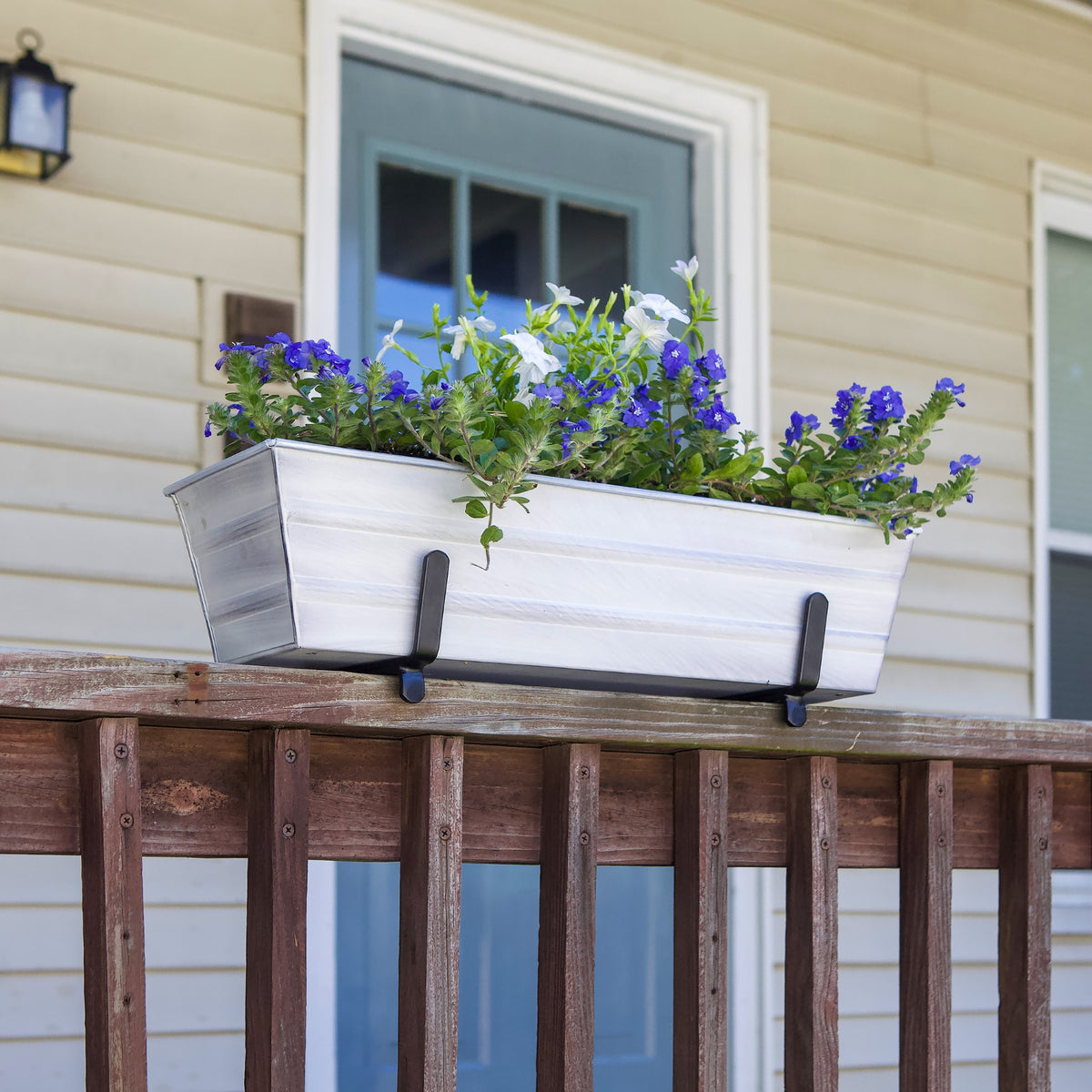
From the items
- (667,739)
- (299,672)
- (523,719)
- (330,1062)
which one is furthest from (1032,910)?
(330,1062)

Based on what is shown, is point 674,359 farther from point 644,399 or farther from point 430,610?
point 430,610

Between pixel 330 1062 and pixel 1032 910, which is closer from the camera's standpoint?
pixel 1032 910

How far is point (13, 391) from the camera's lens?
2.12m

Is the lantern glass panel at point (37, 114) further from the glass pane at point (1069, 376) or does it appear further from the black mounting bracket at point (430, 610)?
the glass pane at point (1069, 376)

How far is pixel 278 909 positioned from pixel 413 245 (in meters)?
1.72

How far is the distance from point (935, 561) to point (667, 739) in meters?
1.90

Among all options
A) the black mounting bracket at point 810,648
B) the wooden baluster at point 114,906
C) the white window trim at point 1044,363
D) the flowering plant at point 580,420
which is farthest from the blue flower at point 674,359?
the white window trim at point 1044,363

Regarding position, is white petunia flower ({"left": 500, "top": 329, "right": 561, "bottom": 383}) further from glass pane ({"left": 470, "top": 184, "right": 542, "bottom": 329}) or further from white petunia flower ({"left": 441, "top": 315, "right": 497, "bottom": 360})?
glass pane ({"left": 470, "top": 184, "right": 542, "bottom": 329})

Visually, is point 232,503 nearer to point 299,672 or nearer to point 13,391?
point 299,672

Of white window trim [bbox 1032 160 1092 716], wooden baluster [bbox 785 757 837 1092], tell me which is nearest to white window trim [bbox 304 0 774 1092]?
white window trim [bbox 1032 160 1092 716]

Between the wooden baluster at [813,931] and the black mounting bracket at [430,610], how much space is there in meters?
0.47

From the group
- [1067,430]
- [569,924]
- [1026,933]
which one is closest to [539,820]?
[569,924]

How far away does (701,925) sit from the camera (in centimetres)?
127

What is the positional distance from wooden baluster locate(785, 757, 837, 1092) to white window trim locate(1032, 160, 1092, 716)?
1920 millimetres
